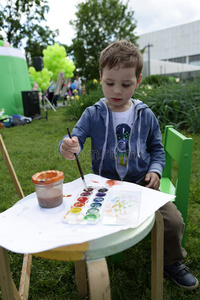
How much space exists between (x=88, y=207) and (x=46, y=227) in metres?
0.17

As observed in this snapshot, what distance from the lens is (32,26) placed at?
15.4 metres

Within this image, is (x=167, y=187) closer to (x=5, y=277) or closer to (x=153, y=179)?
(x=153, y=179)

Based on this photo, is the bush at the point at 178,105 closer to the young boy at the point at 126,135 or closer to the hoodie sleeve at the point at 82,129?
the young boy at the point at 126,135

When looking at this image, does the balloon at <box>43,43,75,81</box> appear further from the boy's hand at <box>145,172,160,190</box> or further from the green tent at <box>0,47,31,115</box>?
the boy's hand at <box>145,172,160,190</box>

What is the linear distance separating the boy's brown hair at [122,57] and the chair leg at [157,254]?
29.9 inches

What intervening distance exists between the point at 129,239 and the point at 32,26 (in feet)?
56.6

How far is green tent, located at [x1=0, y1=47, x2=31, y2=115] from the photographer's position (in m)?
6.47

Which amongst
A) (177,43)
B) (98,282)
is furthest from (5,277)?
(177,43)

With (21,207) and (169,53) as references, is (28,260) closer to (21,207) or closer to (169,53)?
(21,207)

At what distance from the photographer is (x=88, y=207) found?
88 centimetres

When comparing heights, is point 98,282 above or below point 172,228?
above

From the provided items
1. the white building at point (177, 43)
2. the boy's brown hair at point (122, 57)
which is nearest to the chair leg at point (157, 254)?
the boy's brown hair at point (122, 57)

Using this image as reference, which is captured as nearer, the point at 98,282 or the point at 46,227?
the point at 98,282

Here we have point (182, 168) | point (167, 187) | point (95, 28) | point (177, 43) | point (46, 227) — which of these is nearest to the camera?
point (46, 227)
